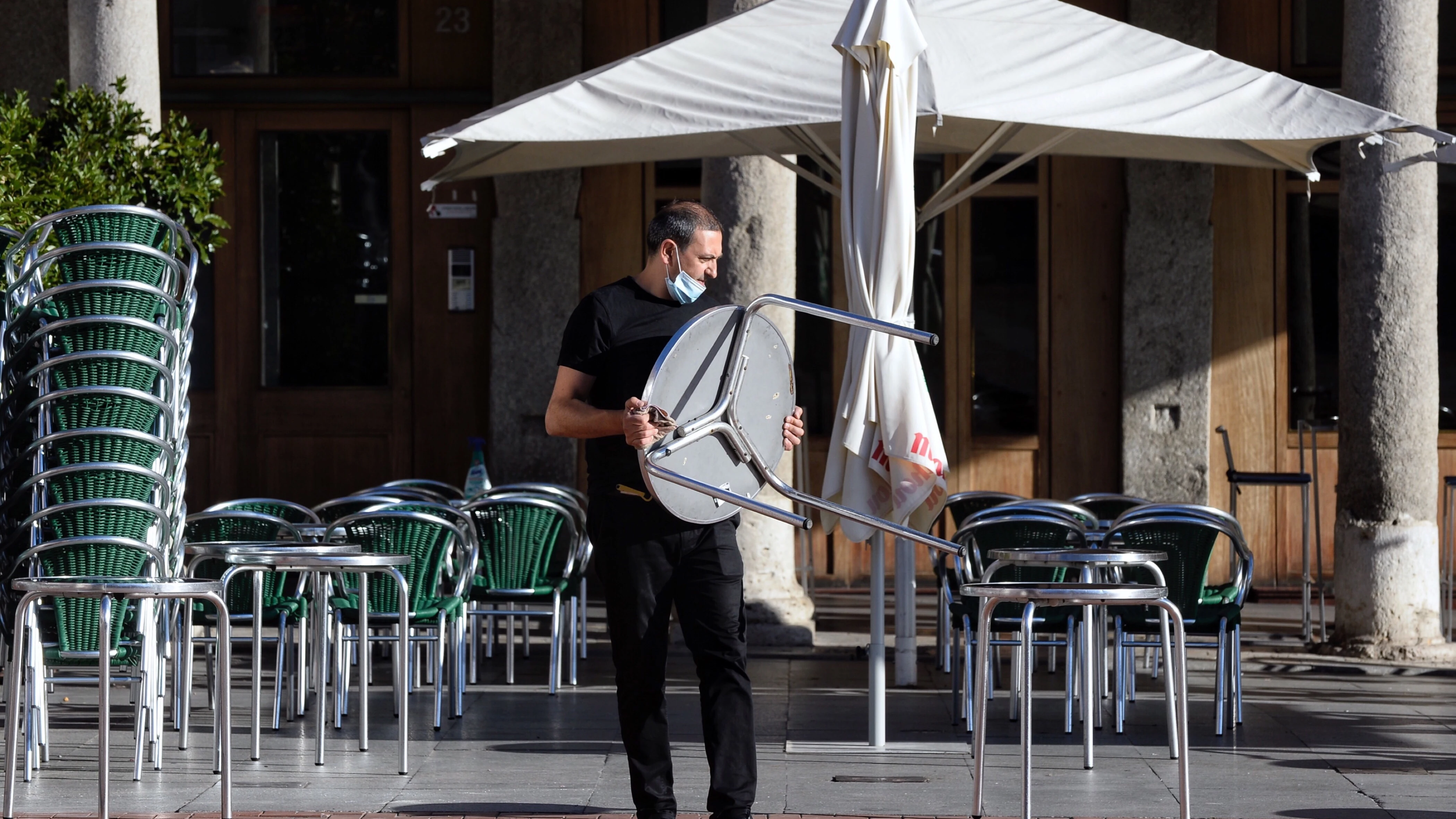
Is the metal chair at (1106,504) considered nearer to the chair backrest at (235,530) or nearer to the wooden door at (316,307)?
the chair backrest at (235,530)

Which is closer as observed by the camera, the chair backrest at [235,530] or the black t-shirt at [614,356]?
the black t-shirt at [614,356]

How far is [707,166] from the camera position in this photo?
30.4 feet

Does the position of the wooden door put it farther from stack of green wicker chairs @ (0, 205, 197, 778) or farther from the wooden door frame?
stack of green wicker chairs @ (0, 205, 197, 778)

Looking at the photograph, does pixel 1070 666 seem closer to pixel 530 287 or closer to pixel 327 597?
pixel 327 597

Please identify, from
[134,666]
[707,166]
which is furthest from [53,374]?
[707,166]

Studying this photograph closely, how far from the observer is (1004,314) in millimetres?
11375

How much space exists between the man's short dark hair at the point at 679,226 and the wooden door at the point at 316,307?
6871 mm

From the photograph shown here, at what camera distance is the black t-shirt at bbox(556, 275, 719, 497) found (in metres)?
4.75

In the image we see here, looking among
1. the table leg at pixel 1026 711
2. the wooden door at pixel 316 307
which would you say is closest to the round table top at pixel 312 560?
the table leg at pixel 1026 711

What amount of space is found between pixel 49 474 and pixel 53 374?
1.38 feet

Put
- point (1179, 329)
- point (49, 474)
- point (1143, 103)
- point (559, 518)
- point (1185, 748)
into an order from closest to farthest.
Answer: point (1185, 748) → point (49, 474) → point (1143, 103) → point (559, 518) → point (1179, 329)

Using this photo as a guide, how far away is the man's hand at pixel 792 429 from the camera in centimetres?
486

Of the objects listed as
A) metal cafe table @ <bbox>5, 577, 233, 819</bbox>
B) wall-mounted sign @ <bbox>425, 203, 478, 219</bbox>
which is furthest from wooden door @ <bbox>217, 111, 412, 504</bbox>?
metal cafe table @ <bbox>5, 577, 233, 819</bbox>

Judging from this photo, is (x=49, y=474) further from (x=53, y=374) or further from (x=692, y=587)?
(x=692, y=587)
